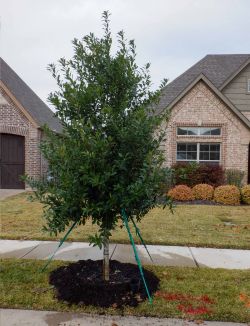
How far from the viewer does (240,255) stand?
6.62 metres

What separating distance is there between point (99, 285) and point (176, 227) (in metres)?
4.59

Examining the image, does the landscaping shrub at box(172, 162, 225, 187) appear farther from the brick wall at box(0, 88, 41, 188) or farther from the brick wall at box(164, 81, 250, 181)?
the brick wall at box(0, 88, 41, 188)

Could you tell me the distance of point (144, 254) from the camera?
6.63m

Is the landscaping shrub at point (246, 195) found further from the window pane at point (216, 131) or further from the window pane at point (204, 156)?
the window pane at point (216, 131)

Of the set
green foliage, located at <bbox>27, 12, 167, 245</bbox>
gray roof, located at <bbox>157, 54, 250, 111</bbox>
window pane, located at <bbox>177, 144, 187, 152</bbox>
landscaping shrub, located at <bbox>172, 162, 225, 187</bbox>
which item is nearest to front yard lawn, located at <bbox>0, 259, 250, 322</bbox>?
green foliage, located at <bbox>27, 12, 167, 245</bbox>

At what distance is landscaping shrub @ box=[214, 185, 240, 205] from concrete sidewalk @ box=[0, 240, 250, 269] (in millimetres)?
6820

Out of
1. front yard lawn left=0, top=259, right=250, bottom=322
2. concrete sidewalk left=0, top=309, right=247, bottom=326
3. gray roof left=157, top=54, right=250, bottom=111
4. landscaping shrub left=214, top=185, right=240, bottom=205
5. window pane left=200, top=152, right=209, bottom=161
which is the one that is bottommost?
concrete sidewalk left=0, top=309, right=247, bottom=326

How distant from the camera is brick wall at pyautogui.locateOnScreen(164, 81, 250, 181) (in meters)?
16.4

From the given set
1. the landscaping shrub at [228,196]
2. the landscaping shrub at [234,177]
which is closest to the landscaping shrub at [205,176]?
the landscaping shrub at [234,177]

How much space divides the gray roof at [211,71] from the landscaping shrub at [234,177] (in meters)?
4.73

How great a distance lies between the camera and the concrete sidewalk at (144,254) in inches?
242

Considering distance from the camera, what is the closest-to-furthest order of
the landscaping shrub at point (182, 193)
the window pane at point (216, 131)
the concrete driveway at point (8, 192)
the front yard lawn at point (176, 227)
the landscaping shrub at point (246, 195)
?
1. the front yard lawn at point (176, 227)
2. the landscaping shrub at point (246, 195)
3. the landscaping shrub at point (182, 193)
4. the concrete driveway at point (8, 192)
5. the window pane at point (216, 131)

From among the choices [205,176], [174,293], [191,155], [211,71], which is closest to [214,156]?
[191,155]

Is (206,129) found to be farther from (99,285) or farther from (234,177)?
(99,285)
